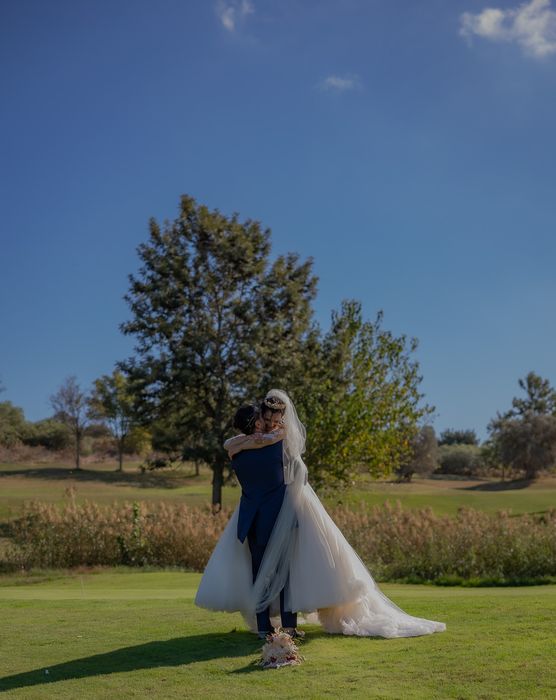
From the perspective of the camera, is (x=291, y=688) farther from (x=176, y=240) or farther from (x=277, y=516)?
(x=176, y=240)

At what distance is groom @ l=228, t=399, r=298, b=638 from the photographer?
23.9 ft

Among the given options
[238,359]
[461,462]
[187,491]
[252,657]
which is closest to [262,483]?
[252,657]

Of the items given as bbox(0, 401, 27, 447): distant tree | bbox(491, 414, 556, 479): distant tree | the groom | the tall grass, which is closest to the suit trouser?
the groom

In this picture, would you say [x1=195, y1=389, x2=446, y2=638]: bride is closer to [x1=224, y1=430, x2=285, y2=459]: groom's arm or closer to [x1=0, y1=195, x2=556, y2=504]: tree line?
[x1=224, y1=430, x2=285, y2=459]: groom's arm

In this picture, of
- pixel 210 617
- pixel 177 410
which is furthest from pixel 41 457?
pixel 210 617

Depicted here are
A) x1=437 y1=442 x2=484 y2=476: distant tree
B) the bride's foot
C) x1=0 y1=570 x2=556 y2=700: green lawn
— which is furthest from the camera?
x1=437 y1=442 x2=484 y2=476: distant tree

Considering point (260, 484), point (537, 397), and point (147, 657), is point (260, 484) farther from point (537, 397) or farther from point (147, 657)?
point (537, 397)

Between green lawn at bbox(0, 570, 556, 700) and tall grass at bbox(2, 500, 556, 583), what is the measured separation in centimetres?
756

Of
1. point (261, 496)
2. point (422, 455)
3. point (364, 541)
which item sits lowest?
point (364, 541)

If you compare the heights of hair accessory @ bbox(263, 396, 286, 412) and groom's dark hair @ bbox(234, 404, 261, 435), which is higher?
hair accessory @ bbox(263, 396, 286, 412)

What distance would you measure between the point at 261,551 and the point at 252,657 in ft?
3.24

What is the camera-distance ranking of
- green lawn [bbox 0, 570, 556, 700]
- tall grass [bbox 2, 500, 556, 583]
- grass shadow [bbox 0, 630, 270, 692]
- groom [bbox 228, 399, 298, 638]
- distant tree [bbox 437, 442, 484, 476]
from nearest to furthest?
green lawn [bbox 0, 570, 556, 700] < grass shadow [bbox 0, 630, 270, 692] < groom [bbox 228, 399, 298, 638] < tall grass [bbox 2, 500, 556, 583] < distant tree [bbox 437, 442, 484, 476]

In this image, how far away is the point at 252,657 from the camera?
666 cm

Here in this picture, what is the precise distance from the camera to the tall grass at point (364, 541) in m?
16.6
